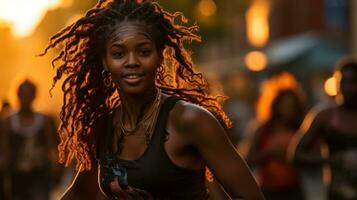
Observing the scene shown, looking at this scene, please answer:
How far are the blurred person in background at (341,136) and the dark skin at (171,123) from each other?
407cm

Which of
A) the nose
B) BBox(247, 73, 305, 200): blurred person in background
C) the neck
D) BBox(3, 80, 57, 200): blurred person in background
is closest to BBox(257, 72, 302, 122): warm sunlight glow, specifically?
BBox(247, 73, 305, 200): blurred person in background

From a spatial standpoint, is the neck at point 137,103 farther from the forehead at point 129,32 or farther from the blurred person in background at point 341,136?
the blurred person in background at point 341,136

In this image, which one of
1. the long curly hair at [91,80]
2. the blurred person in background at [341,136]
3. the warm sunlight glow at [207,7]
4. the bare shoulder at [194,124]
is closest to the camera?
the bare shoulder at [194,124]

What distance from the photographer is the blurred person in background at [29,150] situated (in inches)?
479

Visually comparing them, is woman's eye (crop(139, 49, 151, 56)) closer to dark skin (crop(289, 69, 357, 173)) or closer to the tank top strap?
the tank top strap

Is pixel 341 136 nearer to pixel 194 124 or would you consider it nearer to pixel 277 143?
pixel 277 143

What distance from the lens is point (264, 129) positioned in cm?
1188

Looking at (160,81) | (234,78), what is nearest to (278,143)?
(160,81)

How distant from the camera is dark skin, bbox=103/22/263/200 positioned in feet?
16.2

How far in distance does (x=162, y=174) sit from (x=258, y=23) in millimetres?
64296

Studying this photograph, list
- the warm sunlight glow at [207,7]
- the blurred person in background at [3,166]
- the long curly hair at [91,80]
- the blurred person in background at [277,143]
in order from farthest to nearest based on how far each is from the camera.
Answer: the warm sunlight glow at [207,7]
the blurred person in background at [3,166]
the blurred person in background at [277,143]
the long curly hair at [91,80]

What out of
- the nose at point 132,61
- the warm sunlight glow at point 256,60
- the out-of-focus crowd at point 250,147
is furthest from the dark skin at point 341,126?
the warm sunlight glow at point 256,60

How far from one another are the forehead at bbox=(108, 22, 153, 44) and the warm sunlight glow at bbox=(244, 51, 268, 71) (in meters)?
48.9

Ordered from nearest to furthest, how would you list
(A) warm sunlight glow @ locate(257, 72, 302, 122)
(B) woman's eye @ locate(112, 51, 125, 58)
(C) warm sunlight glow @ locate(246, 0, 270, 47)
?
1. (B) woman's eye @ locate(112, 51, 125, 58)
2. (A) warm sunlight glow @ locate(257, 72, 302, 122)
3. (C) warm sunlight glow @ locate(246, 0, 270, 47)
